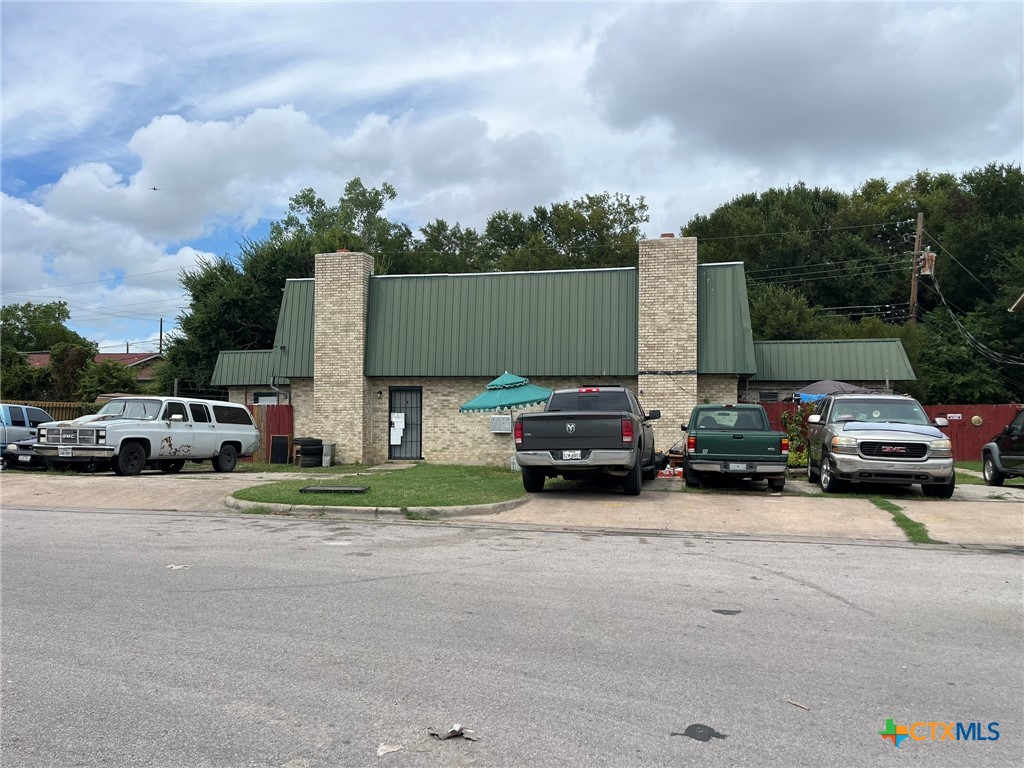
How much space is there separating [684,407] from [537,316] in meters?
5.04

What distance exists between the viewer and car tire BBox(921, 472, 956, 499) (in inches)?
550

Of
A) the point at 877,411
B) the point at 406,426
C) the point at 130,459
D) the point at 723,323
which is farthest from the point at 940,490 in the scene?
the point at 130,459

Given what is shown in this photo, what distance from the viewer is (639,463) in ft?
47.1

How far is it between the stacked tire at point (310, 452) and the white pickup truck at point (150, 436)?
1392 millimetres

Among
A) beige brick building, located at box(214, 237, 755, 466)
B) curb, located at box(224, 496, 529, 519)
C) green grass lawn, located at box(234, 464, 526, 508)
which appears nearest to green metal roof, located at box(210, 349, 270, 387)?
beige brick building, located at box(214, 237, 755, 466)

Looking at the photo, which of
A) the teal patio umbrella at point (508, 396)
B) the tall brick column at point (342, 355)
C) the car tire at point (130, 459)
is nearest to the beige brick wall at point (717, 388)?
the teal patio umbrella at point (508, 396)

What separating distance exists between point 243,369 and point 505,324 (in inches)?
417

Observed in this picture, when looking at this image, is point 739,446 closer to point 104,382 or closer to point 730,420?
point 730,420

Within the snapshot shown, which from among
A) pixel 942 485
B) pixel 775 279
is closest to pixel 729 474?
pixel 942 485

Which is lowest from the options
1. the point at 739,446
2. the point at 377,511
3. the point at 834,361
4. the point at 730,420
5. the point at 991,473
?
the point at 377,511

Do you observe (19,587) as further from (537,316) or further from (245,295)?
(245,295)

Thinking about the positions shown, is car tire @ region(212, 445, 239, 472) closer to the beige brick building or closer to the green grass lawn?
the beige brick building

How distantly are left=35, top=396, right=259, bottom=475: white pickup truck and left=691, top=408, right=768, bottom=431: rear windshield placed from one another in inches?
481

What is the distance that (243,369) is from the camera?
28.0m
